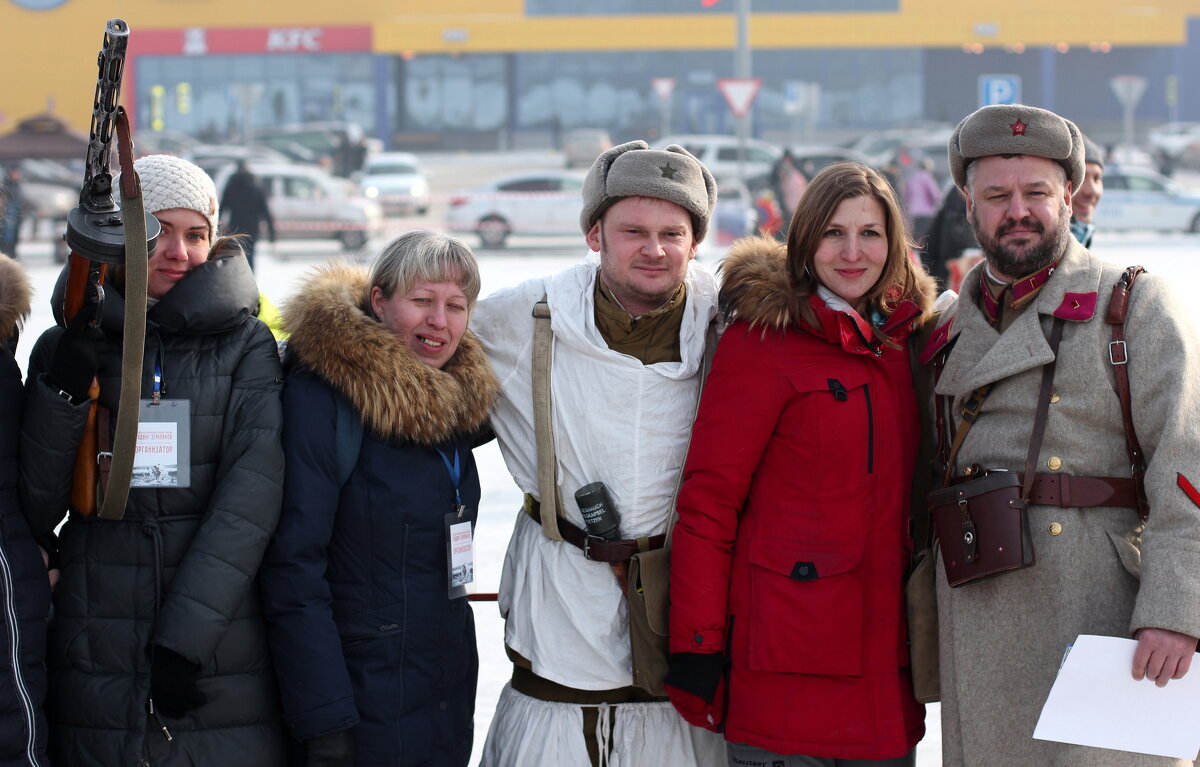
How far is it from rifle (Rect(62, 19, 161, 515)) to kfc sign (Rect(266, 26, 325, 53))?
46.7m

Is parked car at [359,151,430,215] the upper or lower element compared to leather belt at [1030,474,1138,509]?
upper

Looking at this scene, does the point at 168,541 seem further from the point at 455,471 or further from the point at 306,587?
the point at 455,471

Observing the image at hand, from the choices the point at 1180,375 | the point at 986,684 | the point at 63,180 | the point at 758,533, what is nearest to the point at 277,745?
the point at 758,533

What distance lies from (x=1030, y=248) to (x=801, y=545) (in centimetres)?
80

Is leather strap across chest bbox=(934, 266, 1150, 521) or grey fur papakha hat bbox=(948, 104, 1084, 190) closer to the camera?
leather strap across chest bbox=(934, 266, 1150, 521)

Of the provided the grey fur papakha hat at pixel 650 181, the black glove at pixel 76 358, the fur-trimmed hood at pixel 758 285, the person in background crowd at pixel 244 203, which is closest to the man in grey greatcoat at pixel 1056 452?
the fur-trimmed hood at pixel 758 285

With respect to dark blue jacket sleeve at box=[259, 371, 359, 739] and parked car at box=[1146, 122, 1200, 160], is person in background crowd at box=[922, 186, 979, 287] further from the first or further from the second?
parked car at box=[1146, 122, 1200, 160]

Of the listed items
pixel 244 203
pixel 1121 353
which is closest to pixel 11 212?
pixel 1121 353

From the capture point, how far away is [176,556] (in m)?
2.61

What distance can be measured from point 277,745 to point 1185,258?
58.1 ft

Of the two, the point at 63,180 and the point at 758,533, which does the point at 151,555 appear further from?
the point at 63,180

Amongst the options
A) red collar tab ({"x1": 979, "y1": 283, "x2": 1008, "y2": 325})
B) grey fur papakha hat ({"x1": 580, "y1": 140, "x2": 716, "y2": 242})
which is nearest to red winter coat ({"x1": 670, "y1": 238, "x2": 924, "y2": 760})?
red collar tab ({"x1": 979, "y1": 283, "x2": 1008, "y2": 325})

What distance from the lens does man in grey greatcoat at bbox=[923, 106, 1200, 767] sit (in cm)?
242

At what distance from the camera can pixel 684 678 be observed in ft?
8.96
